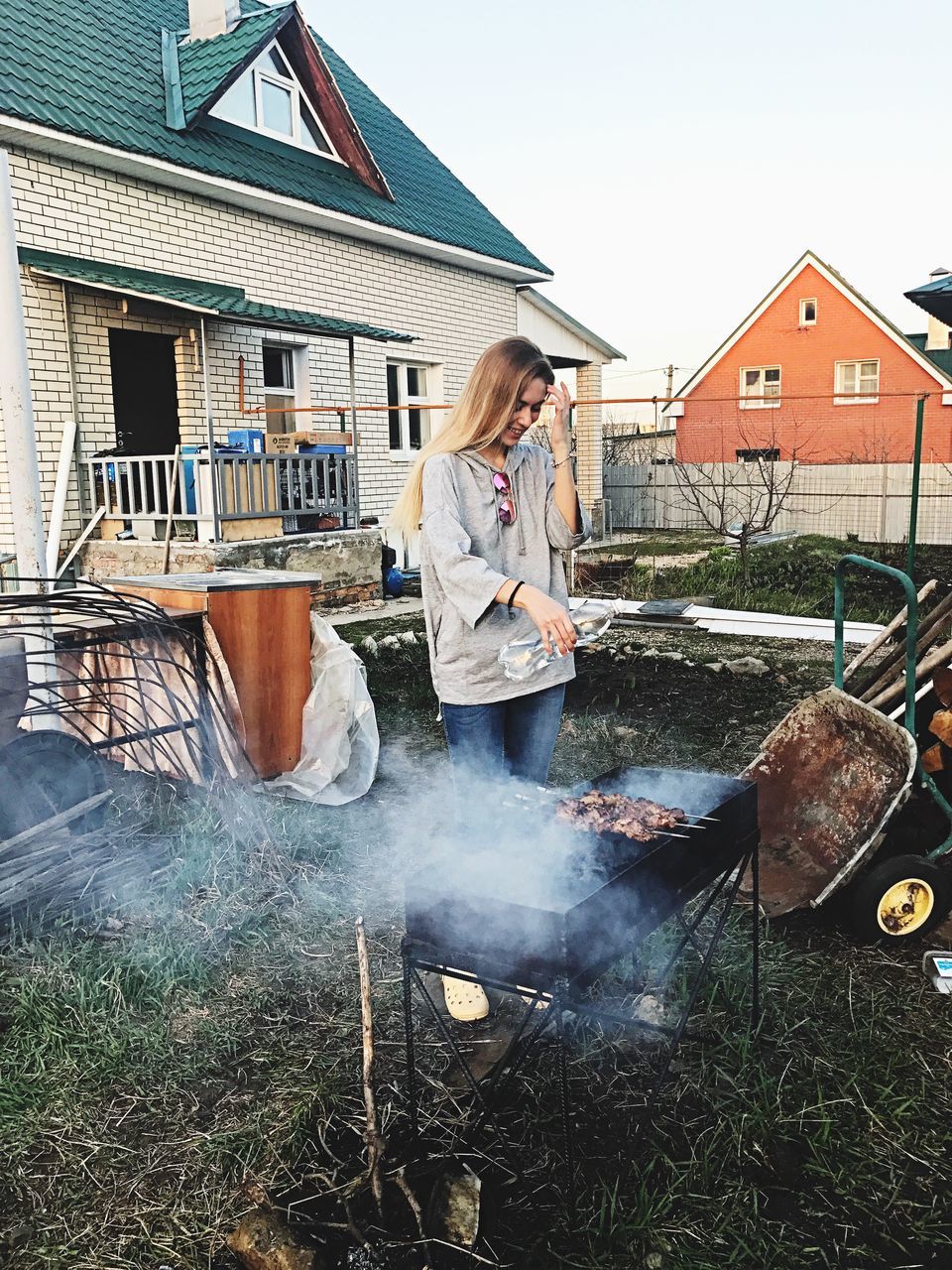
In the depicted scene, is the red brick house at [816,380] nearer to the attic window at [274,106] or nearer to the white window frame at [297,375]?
the attic window at [274,106]

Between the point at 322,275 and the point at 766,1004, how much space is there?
1190 centimetres

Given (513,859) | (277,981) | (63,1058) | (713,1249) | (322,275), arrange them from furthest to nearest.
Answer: (322,275) < (277,981) < (63,1058) < (513,859) < (713,1249)

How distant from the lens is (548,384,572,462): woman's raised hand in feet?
9.43

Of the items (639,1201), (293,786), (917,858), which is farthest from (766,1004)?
(293,786)

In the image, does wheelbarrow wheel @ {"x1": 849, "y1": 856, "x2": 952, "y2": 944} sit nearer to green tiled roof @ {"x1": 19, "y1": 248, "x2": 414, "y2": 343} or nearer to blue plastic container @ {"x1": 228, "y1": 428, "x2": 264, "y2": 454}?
green tiled roof @ {"x1": 19, "y1": 248, "x2": 414, "y2": 343}

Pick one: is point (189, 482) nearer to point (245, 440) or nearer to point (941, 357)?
point (245, 440)

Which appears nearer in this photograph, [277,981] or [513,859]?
[513,859]

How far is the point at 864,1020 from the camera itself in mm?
3002

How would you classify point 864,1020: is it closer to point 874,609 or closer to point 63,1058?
point 63,1058

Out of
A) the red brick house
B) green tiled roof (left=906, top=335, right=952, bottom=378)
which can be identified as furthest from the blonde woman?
green tiled roof (left=906, top=335, right=952, bottom=378)

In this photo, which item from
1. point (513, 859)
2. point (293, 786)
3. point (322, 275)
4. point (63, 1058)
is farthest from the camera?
point (322, 275)

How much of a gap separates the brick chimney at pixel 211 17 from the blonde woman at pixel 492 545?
39.1 feet

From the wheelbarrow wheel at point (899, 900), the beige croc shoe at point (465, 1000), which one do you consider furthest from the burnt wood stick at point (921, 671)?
the beige croc shoe at point (465, 1000)

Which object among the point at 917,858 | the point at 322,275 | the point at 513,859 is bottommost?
the point at 917,858
